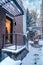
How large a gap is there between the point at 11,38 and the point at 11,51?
3.17 m

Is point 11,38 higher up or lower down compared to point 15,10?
lower down

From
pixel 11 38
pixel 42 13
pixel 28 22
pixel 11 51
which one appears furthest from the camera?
pixel 42 13

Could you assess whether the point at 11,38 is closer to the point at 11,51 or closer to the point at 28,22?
the point at 11,51

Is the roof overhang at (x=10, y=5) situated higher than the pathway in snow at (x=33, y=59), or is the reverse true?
the roof overhang at (x=10, y=5)

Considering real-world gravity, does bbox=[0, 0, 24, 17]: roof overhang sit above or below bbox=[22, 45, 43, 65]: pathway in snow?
above

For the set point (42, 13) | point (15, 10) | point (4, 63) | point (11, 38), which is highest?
point (42, 13)

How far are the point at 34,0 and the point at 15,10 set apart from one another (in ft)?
88.5

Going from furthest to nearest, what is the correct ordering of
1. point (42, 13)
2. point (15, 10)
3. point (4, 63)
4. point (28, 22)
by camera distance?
point (42, 13)
point (28, 22)
point (15, 10)
point (4, 63)

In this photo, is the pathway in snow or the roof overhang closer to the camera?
the roof overhang

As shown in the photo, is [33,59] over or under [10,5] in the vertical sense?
under

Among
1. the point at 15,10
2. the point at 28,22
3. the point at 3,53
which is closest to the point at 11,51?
the point at 3,53

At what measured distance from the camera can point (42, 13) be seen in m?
27.0

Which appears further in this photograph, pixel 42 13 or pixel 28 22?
pixel 42 13

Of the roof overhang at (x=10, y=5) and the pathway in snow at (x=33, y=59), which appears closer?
the roof overhang at (x=10, y=5)
